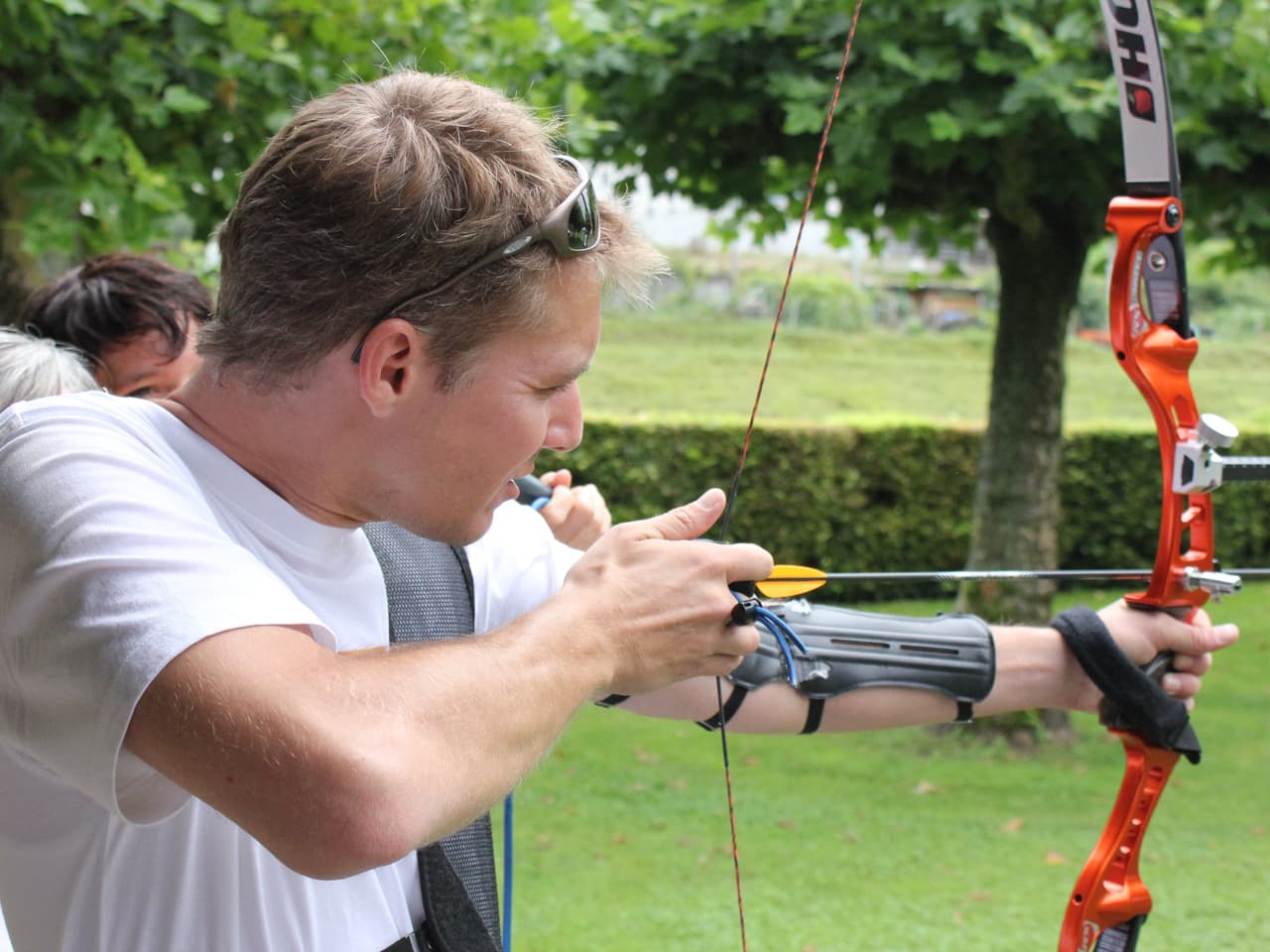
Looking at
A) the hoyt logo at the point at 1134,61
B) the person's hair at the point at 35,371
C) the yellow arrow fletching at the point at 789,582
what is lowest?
the yellow arrow fletching at the point at 789,582

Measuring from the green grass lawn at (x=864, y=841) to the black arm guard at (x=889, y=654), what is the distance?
2.31m

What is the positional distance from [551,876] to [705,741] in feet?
5.21

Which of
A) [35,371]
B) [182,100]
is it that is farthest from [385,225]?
[182,100]

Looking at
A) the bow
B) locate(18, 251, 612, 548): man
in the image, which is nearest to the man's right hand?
the bow

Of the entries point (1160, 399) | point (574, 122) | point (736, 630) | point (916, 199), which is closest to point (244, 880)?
point (736, 630)

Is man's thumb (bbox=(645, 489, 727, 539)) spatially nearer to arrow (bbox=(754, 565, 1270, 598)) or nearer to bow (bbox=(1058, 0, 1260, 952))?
arrow (bbox=(754, 565, 1270, 598))

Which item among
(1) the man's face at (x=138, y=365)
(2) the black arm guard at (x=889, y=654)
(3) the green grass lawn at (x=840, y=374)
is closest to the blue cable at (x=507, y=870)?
(2) the black arm guard at (x=889, y=654)

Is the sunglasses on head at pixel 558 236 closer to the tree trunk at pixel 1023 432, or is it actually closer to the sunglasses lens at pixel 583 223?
the sunglasses lens at pixel 583 223

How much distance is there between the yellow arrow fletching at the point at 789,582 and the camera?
1321mm

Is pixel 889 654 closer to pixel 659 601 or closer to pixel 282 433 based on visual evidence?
pixel 659 601

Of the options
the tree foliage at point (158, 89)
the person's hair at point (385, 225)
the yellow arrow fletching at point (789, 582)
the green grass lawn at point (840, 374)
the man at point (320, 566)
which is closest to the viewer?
the man at point (320, 566)

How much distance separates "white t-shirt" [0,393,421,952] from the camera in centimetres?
91

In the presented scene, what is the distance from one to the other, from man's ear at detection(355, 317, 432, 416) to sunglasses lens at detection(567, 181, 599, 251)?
159 millimetres

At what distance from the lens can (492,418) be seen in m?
1.11
